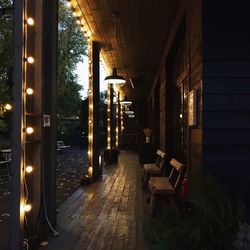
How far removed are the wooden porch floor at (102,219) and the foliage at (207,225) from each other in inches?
32.0

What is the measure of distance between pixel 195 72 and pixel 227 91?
1.83ft

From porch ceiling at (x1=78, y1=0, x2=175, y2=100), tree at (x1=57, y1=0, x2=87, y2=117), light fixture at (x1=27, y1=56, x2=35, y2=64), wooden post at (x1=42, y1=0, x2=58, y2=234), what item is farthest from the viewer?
tree at (x1=57, y1=0, x2=87, y2=117)

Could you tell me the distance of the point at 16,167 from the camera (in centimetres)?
316

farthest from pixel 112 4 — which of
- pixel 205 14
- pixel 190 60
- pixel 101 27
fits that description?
pixel 205 14

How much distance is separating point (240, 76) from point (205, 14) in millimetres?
660

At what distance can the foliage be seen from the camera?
8.75ft

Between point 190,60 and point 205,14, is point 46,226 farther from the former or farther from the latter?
point 205,14

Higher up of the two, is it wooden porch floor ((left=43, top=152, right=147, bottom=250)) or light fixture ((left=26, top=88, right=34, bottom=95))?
light fixture ((left=26, top=88, right=34, bottom=95))

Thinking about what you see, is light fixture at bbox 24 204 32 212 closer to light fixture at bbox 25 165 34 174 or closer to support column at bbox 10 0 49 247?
support column at bbox 10 0 49 247

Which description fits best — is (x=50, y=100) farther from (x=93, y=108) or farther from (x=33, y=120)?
(x=93, y=108)

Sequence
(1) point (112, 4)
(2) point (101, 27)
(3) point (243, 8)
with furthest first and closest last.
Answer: (2) point (101, 27) → (1) point (112, 4) → (3) point (243, 8)

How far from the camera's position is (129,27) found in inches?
269

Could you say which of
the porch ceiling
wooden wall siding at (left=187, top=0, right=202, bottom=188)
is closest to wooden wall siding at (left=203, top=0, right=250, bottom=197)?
wooden wall siding at (left=187, top=0, right=202, bottom=188)

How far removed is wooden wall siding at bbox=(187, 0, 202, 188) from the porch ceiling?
169cm
